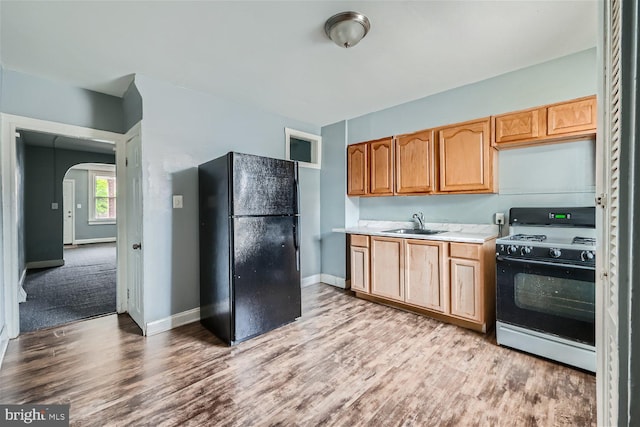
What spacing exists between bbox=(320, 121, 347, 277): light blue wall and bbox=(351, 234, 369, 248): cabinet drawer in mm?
447

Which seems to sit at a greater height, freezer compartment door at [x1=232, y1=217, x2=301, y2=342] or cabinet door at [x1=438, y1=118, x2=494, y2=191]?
cabinet door at [x1=438, y1=118, x2=494, y2=191]

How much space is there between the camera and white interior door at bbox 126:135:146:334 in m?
2.76

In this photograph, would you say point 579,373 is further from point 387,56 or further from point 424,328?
point 387,56

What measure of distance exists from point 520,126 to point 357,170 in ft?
6.12

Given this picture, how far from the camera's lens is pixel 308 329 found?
9.08ft

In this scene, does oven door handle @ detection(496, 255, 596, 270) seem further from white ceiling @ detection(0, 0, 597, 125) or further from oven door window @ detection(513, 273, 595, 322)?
white ceiling @ detection(0, 0, 597, 125)

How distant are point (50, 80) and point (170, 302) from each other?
2.39 metres

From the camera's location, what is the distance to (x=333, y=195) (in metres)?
4.19

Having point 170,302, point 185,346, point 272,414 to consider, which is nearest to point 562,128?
point 272,414

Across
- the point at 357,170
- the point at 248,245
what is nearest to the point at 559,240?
the point at 357,170

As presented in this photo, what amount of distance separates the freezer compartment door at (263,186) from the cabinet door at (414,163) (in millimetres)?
1330

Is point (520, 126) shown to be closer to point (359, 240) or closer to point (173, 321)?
point (359, 240)

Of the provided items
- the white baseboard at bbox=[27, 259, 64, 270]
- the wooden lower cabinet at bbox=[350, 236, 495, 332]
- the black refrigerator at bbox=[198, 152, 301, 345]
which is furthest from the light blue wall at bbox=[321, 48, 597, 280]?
the white baseboard at bbox=[27, 259, 64, 270]

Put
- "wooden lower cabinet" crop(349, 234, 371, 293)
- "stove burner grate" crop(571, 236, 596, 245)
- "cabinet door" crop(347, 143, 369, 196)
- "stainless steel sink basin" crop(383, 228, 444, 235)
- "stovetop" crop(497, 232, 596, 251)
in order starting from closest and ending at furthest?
"stovetop" crop(497, 232, 596, 251)
"stove burner grate" crop(571, 236, 596, 245)
"stainless steel sink basin" crop(383, 228, 444, 235)
"wooden lower cabinet" crop(349, 234, 371, 293)
"cabinet door" crop(347, 143, 369, 196)
